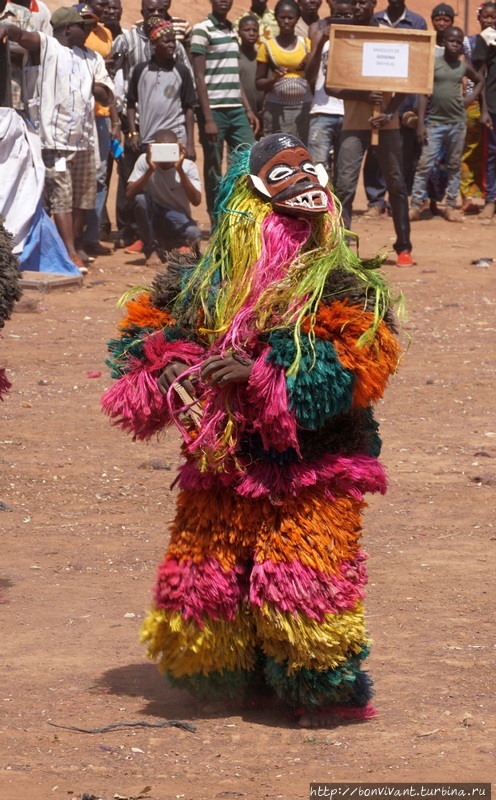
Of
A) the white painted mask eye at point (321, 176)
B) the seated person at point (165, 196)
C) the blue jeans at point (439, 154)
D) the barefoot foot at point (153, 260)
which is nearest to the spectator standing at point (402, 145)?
the blue jeans at point (439, 154)

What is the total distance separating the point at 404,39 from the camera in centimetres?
1191

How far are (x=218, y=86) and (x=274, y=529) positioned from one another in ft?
30.2

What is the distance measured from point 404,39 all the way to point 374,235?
253cm

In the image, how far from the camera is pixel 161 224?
39.5 feet

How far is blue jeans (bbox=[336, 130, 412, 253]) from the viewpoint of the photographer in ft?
36.8

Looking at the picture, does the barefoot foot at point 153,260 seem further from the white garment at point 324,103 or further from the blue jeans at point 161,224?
the white garment at point 324,103

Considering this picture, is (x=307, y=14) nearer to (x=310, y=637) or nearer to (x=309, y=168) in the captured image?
(x=309, y=168)

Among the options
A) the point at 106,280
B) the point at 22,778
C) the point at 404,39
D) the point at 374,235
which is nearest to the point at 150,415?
the point at 22,778

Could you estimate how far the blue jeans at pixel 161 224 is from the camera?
11.8 metres

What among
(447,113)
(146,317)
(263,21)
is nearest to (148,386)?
(146,317)

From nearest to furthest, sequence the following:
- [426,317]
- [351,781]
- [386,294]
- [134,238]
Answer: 1. [351,781]
2. [386,294]
3. [426,317]
4. [134,238]

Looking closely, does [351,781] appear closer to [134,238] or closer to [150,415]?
[150,415]

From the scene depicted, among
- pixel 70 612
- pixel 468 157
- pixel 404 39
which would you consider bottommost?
pixel 70 612

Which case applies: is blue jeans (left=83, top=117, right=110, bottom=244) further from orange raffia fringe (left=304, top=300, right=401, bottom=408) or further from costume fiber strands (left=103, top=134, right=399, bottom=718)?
orange raffia fringe (left=304, top=300, right=401, bottom=408)
